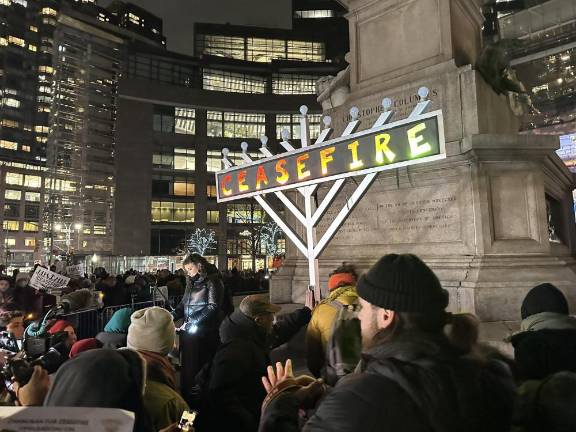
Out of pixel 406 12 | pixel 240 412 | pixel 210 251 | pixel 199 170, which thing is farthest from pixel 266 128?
pixel 240 412

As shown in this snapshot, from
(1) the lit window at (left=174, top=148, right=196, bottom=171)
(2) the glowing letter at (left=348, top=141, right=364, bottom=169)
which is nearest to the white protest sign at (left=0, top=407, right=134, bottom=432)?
(2) the glowing letter at (left=348, top=141, right=364, bottom=169)

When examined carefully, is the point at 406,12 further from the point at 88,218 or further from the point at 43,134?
the point at 43,134

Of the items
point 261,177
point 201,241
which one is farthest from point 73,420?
point 201,241

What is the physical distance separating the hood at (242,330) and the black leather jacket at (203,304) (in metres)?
2.70

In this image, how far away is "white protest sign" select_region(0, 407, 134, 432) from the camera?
1631 mm

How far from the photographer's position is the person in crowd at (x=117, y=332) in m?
4.32

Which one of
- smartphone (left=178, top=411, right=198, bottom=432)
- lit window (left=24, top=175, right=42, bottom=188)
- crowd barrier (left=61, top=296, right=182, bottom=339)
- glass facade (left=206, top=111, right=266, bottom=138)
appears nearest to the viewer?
smartphone (left=178, top=411, right=198, bottom=432)

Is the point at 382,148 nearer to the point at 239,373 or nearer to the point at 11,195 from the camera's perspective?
the point at 239,373

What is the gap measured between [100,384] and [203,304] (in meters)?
4.32

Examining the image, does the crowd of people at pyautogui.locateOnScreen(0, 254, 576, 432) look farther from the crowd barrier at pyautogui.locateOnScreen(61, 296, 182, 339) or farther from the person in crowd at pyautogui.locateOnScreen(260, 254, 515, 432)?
the crowd barrier at pyautogui.locateOnScreen(61, 296, 182, 339)

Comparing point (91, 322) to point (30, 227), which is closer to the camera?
point (91, 322)

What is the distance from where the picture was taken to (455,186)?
7.94 m

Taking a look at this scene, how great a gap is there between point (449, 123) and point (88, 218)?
61650 mm

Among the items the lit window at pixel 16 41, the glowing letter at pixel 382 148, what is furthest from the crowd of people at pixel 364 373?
the lit window at pixel 16 41
